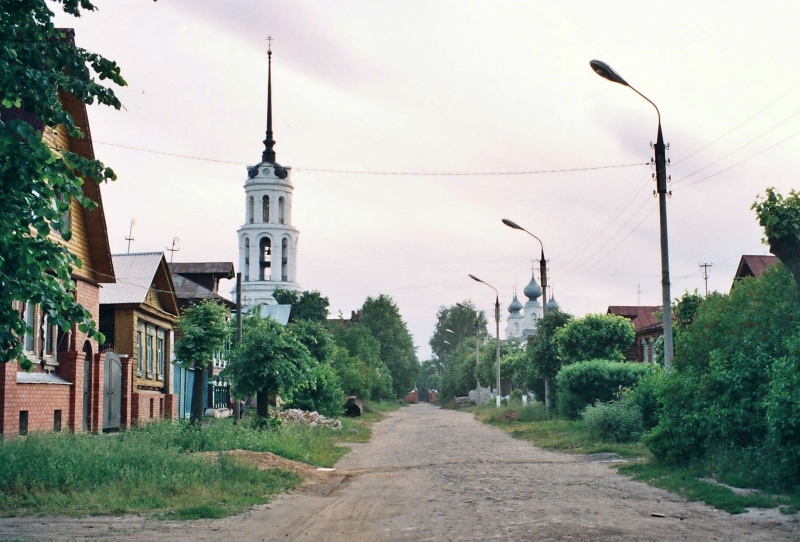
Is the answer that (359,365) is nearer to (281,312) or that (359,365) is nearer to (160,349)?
(281,312)

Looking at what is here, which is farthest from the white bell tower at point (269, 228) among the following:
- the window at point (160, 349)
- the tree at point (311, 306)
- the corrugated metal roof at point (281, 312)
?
the window at point (160, 349)

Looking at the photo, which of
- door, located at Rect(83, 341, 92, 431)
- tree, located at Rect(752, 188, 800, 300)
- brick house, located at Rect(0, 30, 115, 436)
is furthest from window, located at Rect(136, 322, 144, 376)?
tree, located at Rect(752, 188, 800, 300)

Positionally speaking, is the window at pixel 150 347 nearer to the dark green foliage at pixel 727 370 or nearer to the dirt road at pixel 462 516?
the dirt road at pixel 462 516

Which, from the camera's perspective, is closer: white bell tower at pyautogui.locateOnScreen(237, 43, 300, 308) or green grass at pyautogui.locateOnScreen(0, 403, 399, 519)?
green grass at pyautogui.locateOnScreen(0, 403, 399, 519)

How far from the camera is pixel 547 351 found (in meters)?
38.7

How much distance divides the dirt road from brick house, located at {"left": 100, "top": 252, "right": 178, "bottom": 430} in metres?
12.9

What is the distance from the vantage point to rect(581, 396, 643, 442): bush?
2261cm

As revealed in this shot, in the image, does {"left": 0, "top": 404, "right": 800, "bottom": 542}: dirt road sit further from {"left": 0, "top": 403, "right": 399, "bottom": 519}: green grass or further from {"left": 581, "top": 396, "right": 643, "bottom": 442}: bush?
{"left": 581, "top": 396, "right": 643, "bottom": 442}: bush

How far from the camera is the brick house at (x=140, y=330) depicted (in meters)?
27.9

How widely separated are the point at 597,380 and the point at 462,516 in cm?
2150

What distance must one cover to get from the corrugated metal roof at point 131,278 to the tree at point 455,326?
305ft

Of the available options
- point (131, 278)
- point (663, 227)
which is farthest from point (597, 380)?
point (131, 278)

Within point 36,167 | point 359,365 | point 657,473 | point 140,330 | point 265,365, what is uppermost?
point 36,167

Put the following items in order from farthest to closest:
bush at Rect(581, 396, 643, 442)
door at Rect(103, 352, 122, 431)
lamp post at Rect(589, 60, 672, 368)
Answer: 1. door at Rect(103, 352, 122, 431)
2. bush at Rect(581, 396, 643, 442)
3. lamp post at Rect(589, 60, 672, 368)
